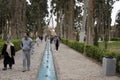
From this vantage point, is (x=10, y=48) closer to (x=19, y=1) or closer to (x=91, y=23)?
A: (x=91, y=23)

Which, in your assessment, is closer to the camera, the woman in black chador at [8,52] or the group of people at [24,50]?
the group of people at [24,50]

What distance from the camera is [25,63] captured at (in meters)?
14.9

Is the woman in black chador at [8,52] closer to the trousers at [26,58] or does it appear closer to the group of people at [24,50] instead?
the group of people at [24,50]

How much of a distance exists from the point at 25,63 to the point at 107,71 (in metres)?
3.95

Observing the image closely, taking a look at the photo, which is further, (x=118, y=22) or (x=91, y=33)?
(x=118, y=22)

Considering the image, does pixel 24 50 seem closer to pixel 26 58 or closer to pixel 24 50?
pixel 24 50

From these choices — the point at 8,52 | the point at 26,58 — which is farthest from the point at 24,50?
the point at 8,52

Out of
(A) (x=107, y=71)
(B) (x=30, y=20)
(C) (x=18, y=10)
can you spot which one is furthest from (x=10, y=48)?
(B) (x=30, y=20)

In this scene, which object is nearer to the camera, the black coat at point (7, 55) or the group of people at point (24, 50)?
the group of people at point (24, 50)

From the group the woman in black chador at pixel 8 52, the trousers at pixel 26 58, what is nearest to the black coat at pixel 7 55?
the woman in black chador at pixel 8 52

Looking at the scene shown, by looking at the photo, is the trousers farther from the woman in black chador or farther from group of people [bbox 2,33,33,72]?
the woman in black chador

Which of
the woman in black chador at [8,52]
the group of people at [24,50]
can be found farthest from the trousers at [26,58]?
the woman in black chador at [8,52]

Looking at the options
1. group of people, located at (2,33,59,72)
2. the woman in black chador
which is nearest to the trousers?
group of people, located at (2,33,59,72)

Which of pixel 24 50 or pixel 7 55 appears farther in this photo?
pixel 7 55
